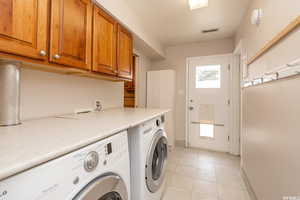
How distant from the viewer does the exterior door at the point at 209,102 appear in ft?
9.91

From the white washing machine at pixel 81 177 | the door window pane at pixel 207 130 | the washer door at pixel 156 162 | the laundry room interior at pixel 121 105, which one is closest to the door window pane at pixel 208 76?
the laundry room interior at pixel 121 105

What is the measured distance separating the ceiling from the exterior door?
614 mm

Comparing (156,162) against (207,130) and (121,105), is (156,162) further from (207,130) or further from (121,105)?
(207,130)

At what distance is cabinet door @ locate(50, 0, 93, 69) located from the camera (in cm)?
98

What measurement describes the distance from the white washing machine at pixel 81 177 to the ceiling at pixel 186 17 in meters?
1.93

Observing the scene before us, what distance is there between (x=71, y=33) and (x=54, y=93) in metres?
0.57

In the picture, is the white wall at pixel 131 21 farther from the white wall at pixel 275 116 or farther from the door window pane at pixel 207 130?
the door window pane at pixel 207 130

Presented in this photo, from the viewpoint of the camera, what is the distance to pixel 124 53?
187 cm

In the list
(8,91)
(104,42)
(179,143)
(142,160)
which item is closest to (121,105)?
(104,42)

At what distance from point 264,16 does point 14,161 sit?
6.75 ft

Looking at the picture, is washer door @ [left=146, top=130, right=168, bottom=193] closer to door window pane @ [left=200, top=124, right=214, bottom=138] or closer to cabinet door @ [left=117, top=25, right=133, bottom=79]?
cabinet door @ [left=117, top=25, right=133, bottom=79]

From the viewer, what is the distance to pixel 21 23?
0.80 meters

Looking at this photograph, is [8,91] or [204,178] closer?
[8,91]

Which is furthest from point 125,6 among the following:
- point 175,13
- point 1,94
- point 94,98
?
point 1,94
